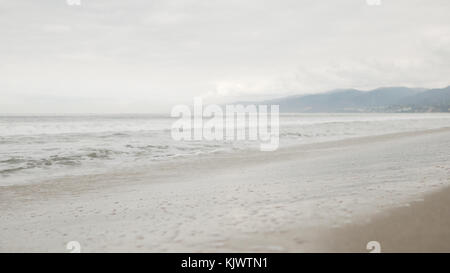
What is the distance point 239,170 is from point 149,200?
4.42m

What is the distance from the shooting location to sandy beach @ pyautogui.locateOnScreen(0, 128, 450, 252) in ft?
14.0

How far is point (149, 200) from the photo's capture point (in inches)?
269

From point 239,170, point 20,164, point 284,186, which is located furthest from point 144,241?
point 20,164

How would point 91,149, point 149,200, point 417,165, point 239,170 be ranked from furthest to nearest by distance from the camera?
point 91,149, point 239,170, point 417,165, point 149,200

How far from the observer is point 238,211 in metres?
5.67

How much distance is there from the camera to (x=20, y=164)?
1193 centimetres

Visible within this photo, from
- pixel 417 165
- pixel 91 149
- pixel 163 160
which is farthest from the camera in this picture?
pixel 91 149

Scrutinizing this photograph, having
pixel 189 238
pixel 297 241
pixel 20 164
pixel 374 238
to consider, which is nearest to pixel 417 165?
pixel 374 238

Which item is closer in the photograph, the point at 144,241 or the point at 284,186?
the point at 144,241

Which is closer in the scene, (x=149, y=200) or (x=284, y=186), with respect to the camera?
(x=149, y=200)

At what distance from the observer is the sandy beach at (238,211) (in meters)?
4.26

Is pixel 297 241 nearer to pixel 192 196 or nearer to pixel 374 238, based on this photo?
pixel 374 238
